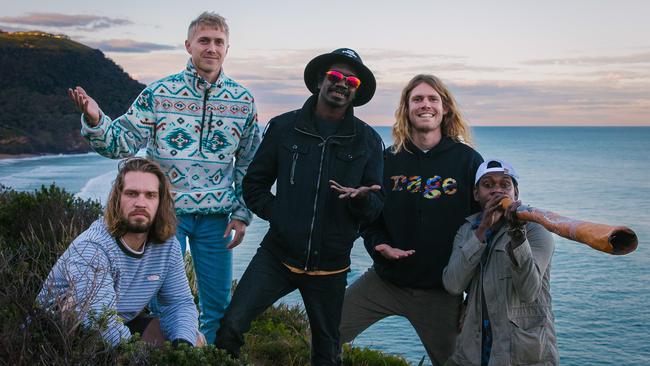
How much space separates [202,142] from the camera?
5.25 m

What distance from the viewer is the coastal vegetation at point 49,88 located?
5038 cm

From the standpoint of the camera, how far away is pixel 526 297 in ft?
14.6

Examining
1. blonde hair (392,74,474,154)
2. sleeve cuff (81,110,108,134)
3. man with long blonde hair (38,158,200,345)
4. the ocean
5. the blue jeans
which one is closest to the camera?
man with long blonde hair (38,158,200,345)

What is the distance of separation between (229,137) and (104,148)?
91cm

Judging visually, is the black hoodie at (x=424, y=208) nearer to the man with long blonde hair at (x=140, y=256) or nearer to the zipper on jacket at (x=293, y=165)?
the zipper on jacket at (x=293, y=165)

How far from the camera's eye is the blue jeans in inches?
208

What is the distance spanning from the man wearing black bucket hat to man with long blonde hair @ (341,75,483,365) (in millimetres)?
569

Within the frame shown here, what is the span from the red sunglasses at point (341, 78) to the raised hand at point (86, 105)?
1.63m

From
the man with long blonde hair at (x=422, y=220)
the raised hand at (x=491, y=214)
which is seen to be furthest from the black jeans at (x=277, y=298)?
the raised hand at (x=491, y=214)

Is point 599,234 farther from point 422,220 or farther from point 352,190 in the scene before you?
point 422,220

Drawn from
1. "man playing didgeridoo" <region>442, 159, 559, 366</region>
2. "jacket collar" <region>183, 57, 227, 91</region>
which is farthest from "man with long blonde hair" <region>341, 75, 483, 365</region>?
"jacket collar" <region>183, 57, 227, 91</region>

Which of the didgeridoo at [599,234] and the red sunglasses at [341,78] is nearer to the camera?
the didgeridoo at [599,234]

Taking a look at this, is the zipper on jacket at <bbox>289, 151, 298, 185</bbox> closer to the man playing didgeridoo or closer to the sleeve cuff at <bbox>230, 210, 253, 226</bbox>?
the sleeve cuff at <bbox>230, 210, 253, 226</bbox>

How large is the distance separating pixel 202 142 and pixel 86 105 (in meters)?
0.87
